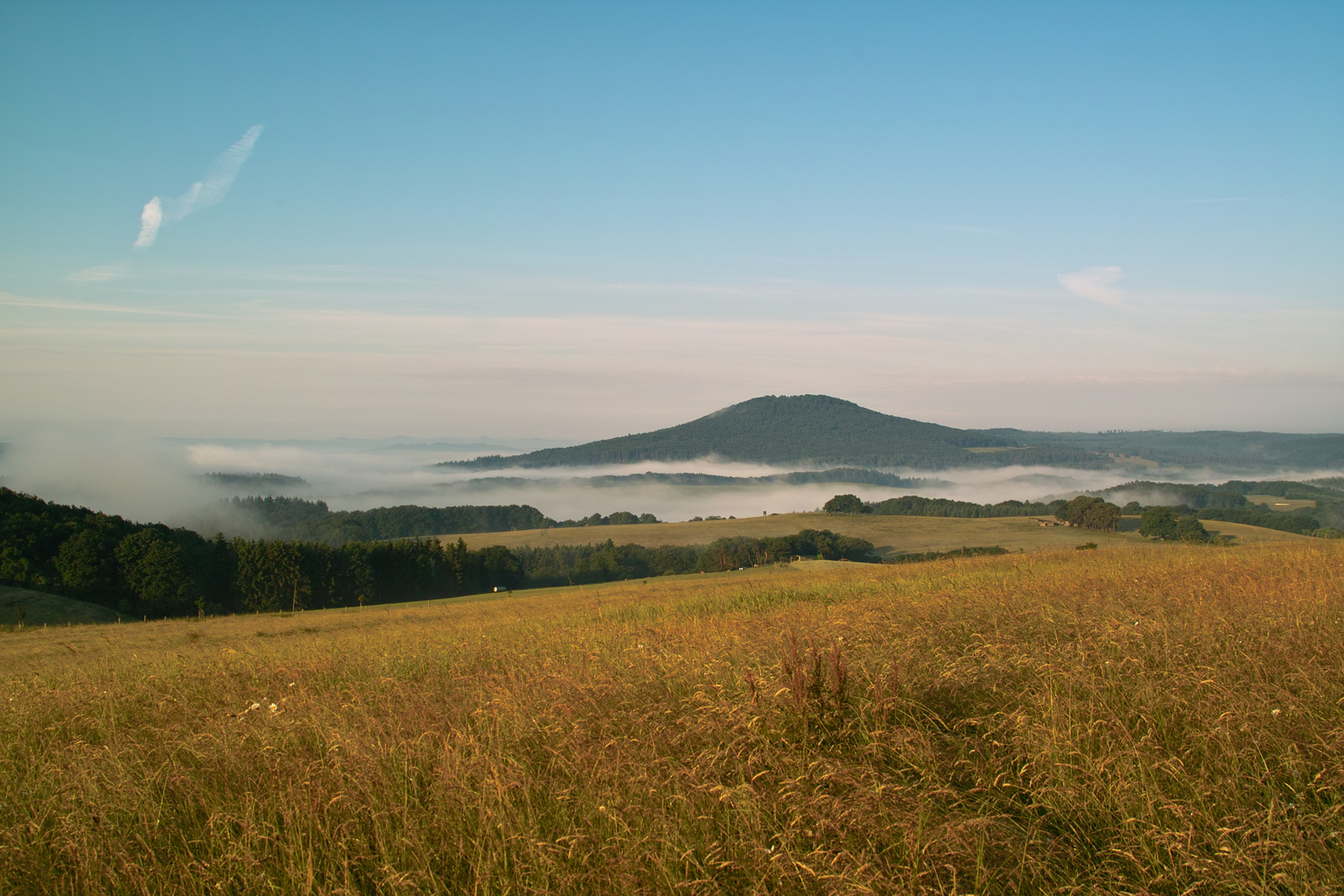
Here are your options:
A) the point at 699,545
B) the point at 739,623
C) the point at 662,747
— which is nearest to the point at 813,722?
the point at 662,747

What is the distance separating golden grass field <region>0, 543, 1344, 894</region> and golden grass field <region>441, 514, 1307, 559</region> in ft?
213

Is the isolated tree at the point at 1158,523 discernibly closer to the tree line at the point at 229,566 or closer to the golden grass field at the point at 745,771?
the tree line at the point at 229,566

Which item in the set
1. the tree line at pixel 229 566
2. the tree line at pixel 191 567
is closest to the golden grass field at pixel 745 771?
the tree line at pixel 229 566

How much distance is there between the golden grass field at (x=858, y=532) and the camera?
74.3m

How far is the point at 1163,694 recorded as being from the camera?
443 centimetres

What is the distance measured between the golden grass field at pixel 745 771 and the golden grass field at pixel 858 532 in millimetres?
64967

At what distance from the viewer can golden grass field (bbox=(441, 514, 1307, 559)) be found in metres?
74.3

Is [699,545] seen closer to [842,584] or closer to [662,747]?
[842,584]

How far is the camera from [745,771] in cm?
389

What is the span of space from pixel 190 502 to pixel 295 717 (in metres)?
205

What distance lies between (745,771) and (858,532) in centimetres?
9418

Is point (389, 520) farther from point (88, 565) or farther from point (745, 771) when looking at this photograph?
point (745, 771)

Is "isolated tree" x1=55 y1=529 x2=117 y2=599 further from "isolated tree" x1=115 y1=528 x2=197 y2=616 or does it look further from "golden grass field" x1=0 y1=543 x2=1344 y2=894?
"golden grass field" x1=0 y1=543 x2=1344 y2=894

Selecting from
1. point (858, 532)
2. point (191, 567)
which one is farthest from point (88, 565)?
point (858, 532)
